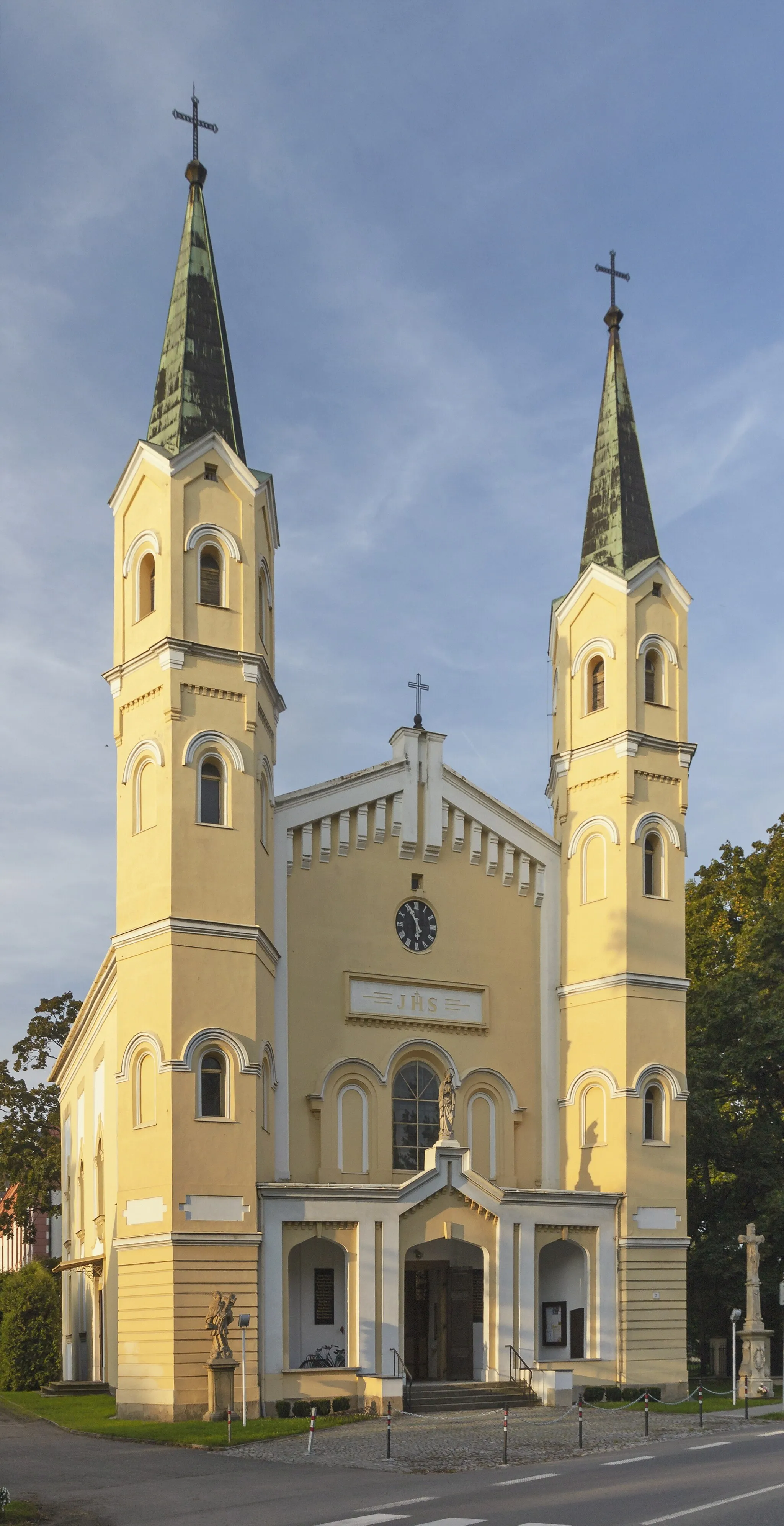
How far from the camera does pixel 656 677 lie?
39.6m

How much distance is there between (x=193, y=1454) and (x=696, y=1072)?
21.7 meters

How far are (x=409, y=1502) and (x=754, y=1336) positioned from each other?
56.4 feet

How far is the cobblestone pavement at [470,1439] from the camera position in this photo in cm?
2398

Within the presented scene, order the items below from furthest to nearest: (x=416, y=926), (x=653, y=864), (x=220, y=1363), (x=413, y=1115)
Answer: (x=653, y=864) < (x=416, y=926) < (x=413, y=1115) < (x=220, y=1363)

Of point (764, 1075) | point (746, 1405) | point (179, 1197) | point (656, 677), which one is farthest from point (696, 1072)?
point (179, 1197)

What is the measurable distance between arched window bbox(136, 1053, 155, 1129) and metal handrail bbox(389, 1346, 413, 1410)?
6.47 meters

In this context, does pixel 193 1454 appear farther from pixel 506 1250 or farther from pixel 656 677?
pixel 656 677

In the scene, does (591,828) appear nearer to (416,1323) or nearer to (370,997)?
(370,997)

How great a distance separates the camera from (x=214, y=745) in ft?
110

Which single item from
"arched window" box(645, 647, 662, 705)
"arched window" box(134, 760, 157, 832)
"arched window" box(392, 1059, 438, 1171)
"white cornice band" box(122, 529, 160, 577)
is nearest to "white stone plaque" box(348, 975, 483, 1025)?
"arched window" box(392, 1059, 438, 1171)

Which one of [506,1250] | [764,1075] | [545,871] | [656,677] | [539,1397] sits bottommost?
[539,1397]

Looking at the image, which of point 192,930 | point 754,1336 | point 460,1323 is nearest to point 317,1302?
point 460,1323

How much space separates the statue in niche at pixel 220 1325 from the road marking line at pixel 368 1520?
12.7 meters

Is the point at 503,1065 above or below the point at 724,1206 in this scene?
above
